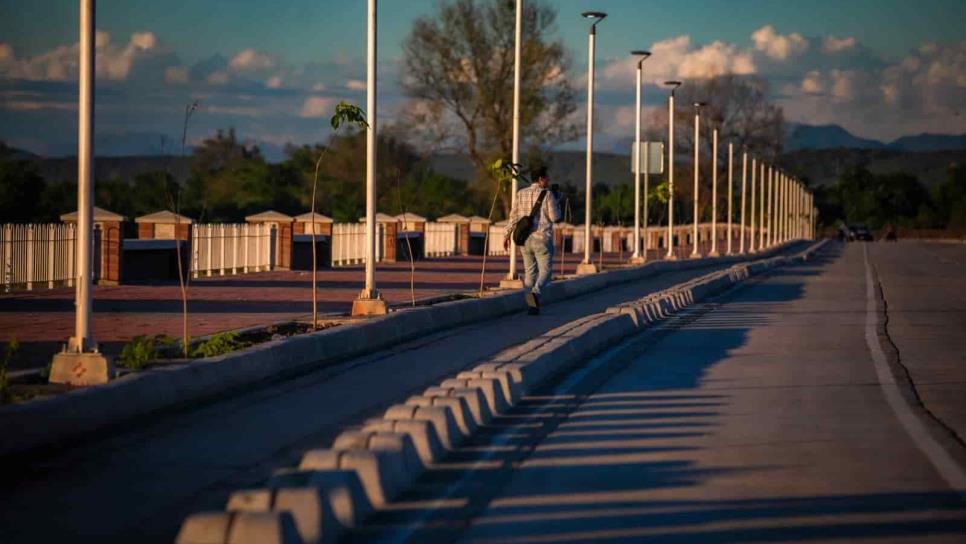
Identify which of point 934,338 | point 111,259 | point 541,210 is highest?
point 541,210

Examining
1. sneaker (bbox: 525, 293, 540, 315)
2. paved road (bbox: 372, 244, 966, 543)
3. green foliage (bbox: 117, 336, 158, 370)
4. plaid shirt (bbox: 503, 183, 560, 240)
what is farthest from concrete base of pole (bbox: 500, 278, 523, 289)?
green foliage (bbox: 117, 336, 158, 370)

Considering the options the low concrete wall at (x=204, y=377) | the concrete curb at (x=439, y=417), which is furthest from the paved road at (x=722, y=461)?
the low concrete wall at (x=204, y=377)

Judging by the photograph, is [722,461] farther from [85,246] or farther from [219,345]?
[219,345]

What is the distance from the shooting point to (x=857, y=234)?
190 metres

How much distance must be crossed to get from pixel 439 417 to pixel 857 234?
605 feet

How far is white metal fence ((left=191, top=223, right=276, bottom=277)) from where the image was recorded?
131 ft

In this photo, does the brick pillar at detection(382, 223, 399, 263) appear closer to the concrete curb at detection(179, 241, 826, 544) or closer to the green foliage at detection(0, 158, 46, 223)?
the green foliage at detection(0, 158, 46, 223)

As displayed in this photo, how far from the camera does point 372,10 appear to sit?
24.5 metres

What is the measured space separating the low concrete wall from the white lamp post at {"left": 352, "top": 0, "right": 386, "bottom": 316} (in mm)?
551

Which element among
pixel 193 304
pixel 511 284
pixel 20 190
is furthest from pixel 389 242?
pixel 193 304

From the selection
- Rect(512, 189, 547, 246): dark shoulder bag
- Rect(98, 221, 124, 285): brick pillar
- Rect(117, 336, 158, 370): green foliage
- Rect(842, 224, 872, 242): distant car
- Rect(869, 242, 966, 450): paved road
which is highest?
Rect(842, 224, 872, 242): distant car

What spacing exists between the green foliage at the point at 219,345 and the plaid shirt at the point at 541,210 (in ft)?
27.1

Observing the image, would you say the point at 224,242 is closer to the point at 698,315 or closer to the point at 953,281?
the point at 698,315

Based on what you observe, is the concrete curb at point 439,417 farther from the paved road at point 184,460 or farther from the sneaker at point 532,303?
the sneaker at point 532,303
